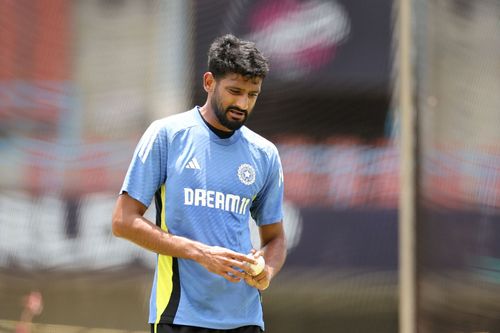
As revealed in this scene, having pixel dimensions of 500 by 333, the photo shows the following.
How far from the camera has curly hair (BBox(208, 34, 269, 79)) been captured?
3178mm

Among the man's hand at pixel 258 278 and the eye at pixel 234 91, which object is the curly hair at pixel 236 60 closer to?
the eye at pixel 234 91

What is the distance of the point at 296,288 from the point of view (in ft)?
18.8

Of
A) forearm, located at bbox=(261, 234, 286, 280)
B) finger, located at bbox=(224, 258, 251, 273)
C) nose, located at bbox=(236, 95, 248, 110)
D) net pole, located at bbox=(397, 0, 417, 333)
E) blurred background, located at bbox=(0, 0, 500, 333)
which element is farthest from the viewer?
blurred background, located at bbox=(0, 0, 500, 333)

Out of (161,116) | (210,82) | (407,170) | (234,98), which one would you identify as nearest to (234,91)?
(234,98)

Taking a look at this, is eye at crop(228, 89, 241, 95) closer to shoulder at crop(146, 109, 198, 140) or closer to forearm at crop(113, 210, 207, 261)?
shoulder at crop(146, 109, 198, 140)

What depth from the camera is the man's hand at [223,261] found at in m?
2.97

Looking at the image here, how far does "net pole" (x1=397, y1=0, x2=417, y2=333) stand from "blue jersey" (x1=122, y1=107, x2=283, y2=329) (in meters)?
2.16

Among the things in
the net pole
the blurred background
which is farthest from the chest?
the blurred background

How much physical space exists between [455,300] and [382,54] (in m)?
1.63

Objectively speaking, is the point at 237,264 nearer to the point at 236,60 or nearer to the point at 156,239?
the point at 156,239

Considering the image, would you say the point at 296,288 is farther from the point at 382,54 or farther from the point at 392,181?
the point at 382,54

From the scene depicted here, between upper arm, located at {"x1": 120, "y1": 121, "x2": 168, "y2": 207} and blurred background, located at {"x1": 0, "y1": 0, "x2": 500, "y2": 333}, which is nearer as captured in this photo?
upper arm, located at {"x1": 120, "y1": 121, "x2": 168, "y2": 207}

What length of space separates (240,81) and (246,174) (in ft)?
1.12

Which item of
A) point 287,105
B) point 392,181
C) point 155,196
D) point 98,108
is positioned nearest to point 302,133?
point 287,105
